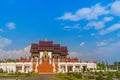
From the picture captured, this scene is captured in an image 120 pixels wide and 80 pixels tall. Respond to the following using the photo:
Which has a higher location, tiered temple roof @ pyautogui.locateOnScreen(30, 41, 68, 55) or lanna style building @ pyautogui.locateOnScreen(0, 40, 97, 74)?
tiered temple roof @ pyautogui.locateOnScreen(30, 41, 68, 55)

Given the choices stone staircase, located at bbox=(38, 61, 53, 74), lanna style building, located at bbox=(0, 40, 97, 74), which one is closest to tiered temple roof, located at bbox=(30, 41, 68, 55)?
lanna style building, located at bbox=(0, 40, 97, 74)

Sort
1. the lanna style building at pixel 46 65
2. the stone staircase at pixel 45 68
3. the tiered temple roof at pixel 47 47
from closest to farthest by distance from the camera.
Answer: the lanna style building at pixel 46 65
the stone staircase at pixel 45 68
the tiered temple roof at pixel 47 47

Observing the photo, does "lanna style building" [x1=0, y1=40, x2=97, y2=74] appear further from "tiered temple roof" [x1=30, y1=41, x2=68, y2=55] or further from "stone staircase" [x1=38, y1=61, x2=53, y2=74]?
"tiered temple roof" [x1=30, y1=41, x2=68, y2=55]

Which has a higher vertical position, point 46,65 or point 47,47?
point 47,47

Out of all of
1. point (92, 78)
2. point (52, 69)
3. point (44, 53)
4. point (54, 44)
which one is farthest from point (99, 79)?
point (54, 44)

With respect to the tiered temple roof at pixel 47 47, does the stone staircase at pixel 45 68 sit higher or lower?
lower

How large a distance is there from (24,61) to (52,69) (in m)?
8.98

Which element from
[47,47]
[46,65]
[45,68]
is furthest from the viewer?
[47,47]

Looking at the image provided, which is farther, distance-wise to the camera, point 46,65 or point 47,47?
point 47,47

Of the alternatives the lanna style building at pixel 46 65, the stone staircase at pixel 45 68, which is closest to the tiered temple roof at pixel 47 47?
the lanna style building at pixel 46 65

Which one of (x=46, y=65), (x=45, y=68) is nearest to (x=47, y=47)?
(x=46, y=65)

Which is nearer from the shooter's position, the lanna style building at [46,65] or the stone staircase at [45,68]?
the lanna style building at [46,65]

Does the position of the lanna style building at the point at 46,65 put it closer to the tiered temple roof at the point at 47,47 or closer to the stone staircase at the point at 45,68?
the stone staircase at the point at 45,68

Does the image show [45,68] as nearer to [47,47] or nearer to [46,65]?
[46,65]
